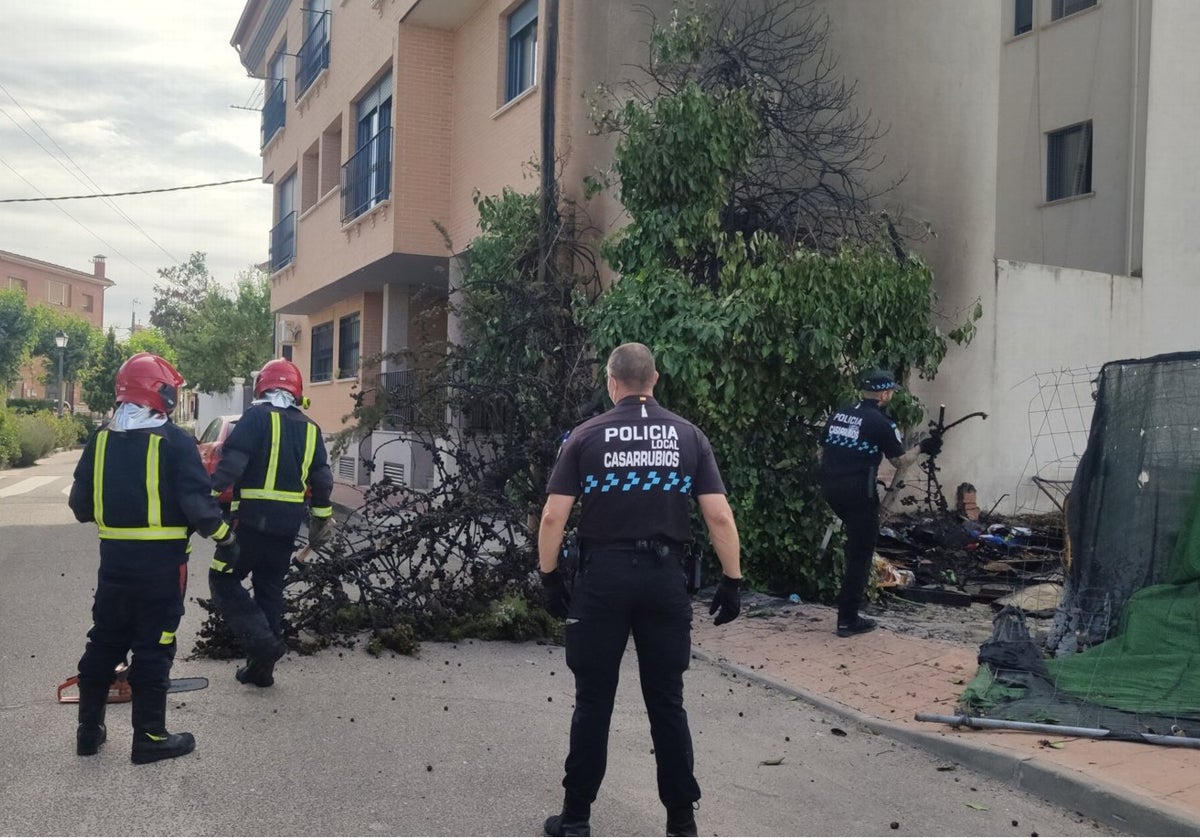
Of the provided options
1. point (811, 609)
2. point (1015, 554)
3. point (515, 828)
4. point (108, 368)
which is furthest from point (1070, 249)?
point (108, 368)

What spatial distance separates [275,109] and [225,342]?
45.0ft

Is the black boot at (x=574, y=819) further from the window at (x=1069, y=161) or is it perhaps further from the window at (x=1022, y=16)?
the window at (x=1022, y=16)

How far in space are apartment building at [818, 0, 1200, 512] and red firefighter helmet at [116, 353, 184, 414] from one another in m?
10.3

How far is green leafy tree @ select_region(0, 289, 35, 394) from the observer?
4669cm

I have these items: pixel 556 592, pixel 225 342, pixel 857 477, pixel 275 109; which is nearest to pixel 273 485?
pixel 556 592

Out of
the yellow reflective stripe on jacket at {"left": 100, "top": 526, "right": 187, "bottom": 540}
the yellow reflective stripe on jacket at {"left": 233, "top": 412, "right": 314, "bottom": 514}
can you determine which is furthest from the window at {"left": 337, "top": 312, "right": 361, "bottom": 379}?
the yellow reflective stripe on jacket at {"left": 100, "top": 526, "right": 187, "bottom": 540}

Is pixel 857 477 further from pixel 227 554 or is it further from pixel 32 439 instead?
pixel 32 439

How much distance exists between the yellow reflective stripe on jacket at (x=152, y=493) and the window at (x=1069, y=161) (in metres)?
16.8

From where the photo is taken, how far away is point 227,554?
5680 mm

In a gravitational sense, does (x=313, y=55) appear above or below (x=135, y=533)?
above

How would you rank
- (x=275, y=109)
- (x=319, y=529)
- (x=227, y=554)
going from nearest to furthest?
(x=227, y=554)
(x=319, y=529)
(x=275, y=109)

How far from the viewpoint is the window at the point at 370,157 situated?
17.4 metres

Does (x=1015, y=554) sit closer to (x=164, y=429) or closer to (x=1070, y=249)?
(x=1070, y=249)

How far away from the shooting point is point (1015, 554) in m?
11.9
